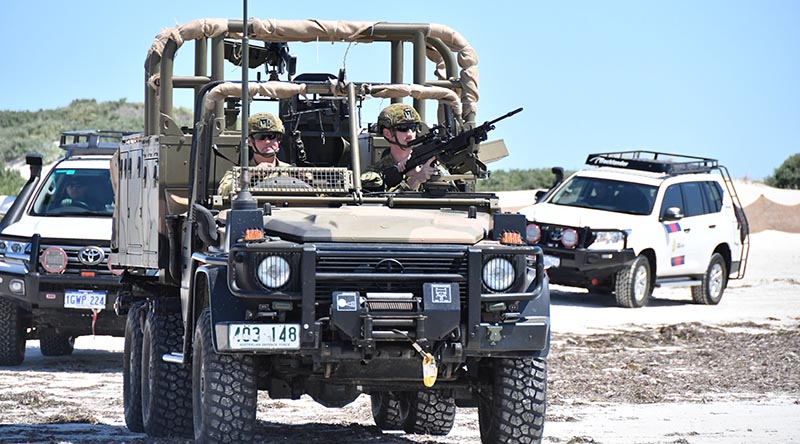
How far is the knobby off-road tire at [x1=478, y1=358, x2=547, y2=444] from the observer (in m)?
8.79

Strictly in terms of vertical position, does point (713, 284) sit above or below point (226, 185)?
below

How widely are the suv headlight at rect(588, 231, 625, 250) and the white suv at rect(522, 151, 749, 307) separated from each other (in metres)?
0.01

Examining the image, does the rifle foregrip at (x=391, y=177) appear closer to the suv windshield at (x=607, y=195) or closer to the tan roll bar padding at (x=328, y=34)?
the tan roll bar padding at (x=328, y=34)

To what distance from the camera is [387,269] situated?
27.4 feet

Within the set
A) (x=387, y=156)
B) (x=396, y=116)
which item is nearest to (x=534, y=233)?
(x=387, y=156)

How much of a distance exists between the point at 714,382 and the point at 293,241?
6.28m

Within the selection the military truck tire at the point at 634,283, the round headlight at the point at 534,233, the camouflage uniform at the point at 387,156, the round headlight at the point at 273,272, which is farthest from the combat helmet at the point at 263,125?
the round headlight at the point at 534,233

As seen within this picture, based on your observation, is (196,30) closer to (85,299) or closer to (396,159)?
(396,159)

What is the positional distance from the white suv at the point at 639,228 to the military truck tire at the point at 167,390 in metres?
10.7

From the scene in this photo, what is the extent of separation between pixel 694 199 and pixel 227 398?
14425 mm

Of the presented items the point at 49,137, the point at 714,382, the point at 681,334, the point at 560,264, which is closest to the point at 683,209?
the point at 560,264

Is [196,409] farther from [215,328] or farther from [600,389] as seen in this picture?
[600,389]

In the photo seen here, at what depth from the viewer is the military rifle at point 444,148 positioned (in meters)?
10.1

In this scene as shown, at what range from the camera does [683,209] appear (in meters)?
21.7
